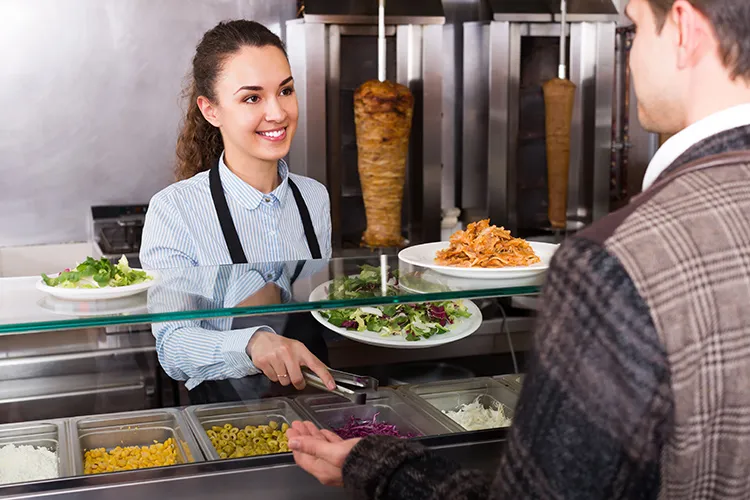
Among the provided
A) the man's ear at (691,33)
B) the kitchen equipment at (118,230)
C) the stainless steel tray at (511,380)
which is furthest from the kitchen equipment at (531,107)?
the man's ear at (691,33)

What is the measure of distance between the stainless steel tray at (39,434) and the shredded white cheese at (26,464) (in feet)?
0.07

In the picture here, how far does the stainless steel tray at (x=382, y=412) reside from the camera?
1938 millimetres

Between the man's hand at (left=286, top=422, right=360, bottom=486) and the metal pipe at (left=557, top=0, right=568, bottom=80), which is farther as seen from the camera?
the metal pipe at (left=557, top=0, right=568, bottom=80)

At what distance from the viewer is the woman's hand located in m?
1.90

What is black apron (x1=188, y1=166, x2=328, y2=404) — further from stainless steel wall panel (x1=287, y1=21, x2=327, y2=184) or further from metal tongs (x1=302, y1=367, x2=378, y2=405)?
stainless steel wall panel (x1=287, y1=21, x2=327, y2=184)

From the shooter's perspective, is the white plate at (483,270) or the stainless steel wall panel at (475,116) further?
the stainless steel wall panel at (475,116)

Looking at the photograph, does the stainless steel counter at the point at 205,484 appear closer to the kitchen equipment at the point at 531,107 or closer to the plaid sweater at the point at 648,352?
the plaid sweater at the point at 648,352

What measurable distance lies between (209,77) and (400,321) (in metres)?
1.14

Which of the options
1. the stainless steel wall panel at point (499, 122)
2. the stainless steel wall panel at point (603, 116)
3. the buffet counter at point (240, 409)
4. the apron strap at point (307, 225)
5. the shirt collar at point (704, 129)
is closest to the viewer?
the shirt collar at point (704, 129)

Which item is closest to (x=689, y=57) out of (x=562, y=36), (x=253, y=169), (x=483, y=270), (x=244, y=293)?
(x=483, y=270)

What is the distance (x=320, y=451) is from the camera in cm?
137

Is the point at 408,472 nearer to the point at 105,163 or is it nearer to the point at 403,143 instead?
the point at 403,143

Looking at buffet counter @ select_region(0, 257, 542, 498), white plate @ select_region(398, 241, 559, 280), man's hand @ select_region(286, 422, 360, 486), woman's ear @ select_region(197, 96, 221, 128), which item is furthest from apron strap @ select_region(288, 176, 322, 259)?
man's hand @ select_region(286, 422, 360, 486)

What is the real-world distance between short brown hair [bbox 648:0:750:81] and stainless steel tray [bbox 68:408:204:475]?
139 cm
